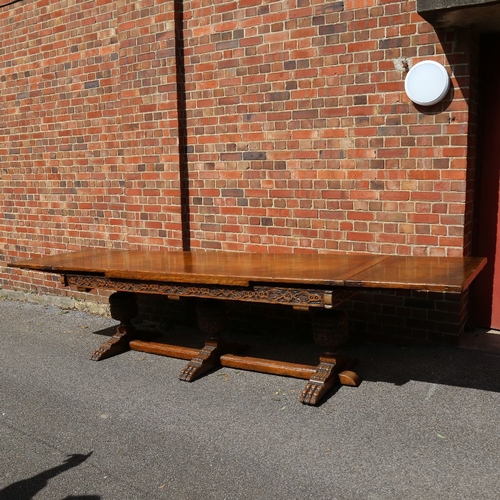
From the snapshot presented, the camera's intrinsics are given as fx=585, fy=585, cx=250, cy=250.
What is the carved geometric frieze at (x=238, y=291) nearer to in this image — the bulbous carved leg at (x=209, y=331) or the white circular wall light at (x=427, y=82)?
the bulbous carved leg at (x=209, y=331)

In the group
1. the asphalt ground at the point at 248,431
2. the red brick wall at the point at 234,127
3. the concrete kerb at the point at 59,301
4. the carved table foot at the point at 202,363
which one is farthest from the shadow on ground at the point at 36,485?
the concrete kerb at the point at 59,301

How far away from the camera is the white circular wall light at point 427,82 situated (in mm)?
4207

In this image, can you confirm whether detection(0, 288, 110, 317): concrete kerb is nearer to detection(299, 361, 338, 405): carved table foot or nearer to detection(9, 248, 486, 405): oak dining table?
detection(9, 248, 486, 405): oak dining table

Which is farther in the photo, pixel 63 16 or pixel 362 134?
pixel 63 16

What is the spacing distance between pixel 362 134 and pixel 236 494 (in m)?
2.91

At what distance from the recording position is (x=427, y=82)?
4238 millimetres

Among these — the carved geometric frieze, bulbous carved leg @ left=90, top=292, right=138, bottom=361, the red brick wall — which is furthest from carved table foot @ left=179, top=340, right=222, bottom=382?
the red brick wall

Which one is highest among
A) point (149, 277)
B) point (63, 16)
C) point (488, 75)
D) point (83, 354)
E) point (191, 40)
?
point (63, 16)

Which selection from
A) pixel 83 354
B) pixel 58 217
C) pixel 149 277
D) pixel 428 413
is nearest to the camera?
pixel 428 413

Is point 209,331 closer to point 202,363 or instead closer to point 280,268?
point 202,363

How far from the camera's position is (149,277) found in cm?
425

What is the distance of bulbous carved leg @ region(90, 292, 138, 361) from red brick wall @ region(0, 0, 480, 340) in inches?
33.3

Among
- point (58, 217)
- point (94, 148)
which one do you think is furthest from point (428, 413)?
point (58, 217)

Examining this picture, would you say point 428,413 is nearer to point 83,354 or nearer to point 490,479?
point 490,479
